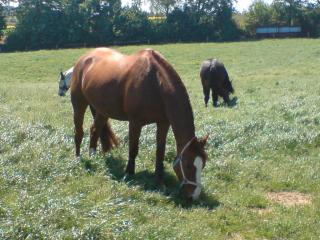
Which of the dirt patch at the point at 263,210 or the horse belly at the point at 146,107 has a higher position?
the horse belly at the point at 146,107

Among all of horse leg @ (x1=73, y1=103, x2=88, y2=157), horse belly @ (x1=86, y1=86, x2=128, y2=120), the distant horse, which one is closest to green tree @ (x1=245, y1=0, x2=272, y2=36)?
the distant horse

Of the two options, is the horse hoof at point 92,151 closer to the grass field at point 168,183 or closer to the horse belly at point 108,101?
the grass field at point 168,183

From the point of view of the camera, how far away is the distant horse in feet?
53.5

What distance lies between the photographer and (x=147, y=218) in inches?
226

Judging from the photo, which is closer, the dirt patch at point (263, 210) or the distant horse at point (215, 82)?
the dirt patch at point (263, 210)

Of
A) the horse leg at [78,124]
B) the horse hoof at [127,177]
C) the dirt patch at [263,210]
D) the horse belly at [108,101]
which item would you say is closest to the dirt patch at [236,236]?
the dirt patch at [263,210]

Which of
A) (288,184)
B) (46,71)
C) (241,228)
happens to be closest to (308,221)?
(241,228)

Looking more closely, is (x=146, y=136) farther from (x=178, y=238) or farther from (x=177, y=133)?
(x=178, y=238)

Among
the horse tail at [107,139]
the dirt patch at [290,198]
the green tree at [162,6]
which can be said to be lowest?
the dirt patch at [290,198]

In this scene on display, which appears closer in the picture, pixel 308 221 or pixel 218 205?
pixel 308 221

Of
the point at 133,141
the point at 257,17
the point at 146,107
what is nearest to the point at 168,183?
the point at 133,141

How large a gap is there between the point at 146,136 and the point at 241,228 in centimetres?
411

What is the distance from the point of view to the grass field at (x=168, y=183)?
205 inches

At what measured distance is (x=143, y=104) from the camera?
24.1 ft
